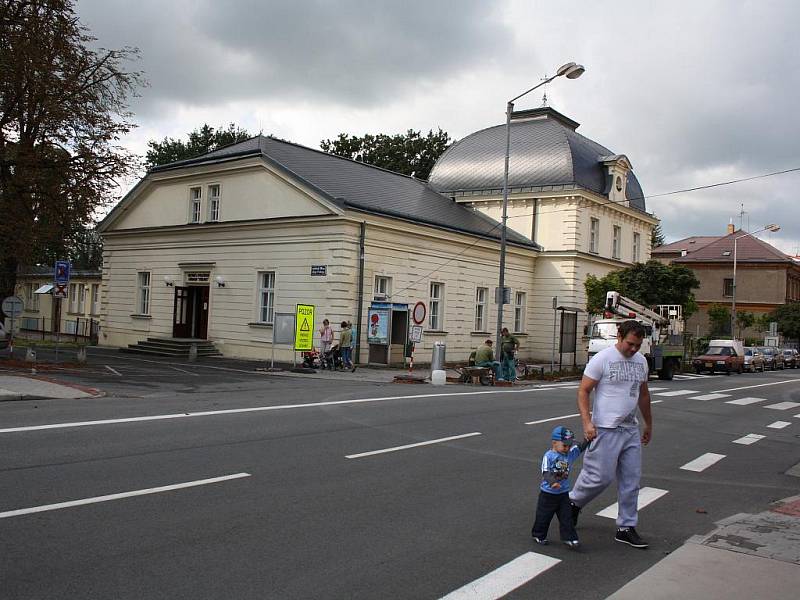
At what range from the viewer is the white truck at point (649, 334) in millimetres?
27906

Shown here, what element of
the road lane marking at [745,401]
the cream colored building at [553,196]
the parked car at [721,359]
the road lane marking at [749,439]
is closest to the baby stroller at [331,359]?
the road lane marking at [745,401]

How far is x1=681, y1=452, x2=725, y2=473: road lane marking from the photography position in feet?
33.2

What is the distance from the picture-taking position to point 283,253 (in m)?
28.6

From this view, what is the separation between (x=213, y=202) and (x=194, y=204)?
1.32 m

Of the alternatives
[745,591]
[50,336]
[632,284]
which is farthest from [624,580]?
[50,336]

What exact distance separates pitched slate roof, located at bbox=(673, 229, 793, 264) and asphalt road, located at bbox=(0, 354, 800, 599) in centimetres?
6691

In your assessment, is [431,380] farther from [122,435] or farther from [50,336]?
[50,336]

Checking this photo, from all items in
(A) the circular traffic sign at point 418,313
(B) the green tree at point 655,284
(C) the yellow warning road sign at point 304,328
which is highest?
(B) the green tree at point 655,284

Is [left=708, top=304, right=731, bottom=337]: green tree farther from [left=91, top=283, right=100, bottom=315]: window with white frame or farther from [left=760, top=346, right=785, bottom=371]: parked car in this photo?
[left=91, top=283, right=100, bottom=315]: window with white frame

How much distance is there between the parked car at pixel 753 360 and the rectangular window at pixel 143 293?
3385 cm

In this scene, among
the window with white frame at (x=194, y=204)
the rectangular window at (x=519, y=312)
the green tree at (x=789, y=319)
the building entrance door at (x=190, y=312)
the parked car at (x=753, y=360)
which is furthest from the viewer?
the green tree at (x=789, y=319)

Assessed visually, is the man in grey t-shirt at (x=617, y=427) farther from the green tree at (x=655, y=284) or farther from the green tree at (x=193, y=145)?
the green tree at (x=193, y=145)

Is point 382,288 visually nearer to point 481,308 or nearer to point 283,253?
point 283,253

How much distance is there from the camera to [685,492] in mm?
8516
